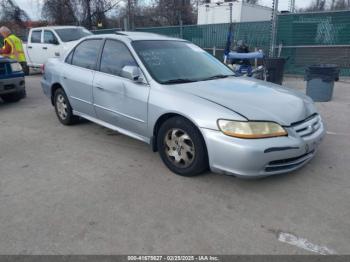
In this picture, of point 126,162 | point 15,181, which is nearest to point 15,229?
point 15,181

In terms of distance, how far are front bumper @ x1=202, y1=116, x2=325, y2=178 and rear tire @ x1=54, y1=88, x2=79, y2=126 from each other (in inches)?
123

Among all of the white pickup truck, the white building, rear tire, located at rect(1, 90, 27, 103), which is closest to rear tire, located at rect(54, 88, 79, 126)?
rear tire, located at rect(1, 90, 27, 103)

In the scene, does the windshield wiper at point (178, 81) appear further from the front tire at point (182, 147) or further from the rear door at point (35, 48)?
the rear door at point (35, 48)

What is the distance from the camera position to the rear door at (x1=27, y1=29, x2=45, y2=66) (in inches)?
499

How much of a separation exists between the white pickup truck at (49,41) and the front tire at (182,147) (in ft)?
28.5

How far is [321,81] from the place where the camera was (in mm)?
7383

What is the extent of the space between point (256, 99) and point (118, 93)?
70.8 inches

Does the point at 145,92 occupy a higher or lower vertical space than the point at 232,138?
higher

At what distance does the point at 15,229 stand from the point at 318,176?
10.6ft

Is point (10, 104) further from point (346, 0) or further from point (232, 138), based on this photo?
point (346, 0)

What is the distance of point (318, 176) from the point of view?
148 inches

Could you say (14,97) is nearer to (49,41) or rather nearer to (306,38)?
(49,41)

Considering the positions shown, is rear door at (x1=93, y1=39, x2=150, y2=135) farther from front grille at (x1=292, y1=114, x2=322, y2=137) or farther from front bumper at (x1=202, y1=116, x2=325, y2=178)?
front grille at (x1=292, y1=114, x2=322, y2=137)

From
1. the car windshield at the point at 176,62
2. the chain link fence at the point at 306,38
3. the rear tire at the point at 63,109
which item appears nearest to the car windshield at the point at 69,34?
the chain link fence at the point at 306,38
